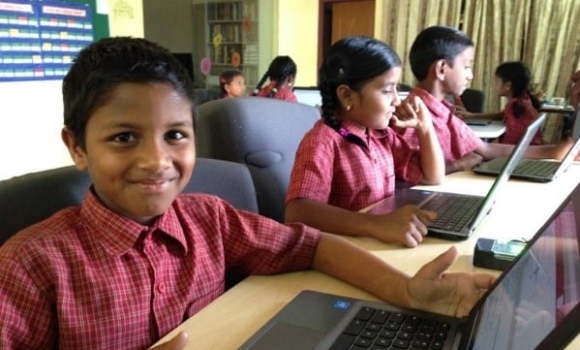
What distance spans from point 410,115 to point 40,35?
8.16 ft

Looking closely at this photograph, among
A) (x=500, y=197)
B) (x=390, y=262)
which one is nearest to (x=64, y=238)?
(x=390, y=262)

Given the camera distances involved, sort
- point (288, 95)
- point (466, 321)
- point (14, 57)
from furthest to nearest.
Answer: point (288, 95) < point (14, 57) < point (466, 321)

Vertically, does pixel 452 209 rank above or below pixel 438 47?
below

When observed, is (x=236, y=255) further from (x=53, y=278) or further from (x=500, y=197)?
(x=500, y=197)

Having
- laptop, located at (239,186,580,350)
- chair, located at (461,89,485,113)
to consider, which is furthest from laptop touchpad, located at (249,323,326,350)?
chair, located at (461,89,485,113)

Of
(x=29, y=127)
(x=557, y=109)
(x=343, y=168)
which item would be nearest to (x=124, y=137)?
(x=343, y=168)

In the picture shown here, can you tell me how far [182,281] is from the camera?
2.81ft

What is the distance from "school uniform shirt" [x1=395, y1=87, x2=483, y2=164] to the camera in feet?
6.91

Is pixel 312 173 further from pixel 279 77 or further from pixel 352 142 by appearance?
pixel 279 77

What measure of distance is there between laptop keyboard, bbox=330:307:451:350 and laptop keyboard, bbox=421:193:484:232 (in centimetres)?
44

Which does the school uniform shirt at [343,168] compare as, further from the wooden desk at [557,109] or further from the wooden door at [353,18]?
the wooden door at [353,18]

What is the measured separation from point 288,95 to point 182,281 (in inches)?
103

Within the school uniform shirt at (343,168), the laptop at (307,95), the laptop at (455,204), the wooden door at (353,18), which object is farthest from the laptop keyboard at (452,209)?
the wooden door at (353,18)

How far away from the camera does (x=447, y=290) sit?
0.79m
